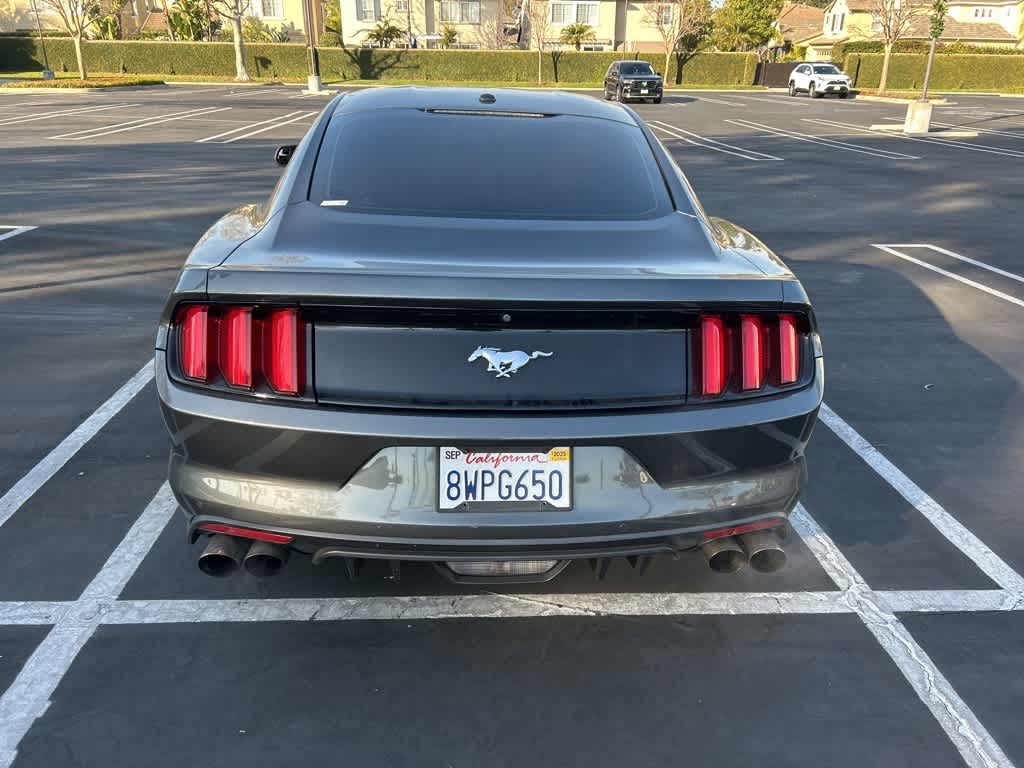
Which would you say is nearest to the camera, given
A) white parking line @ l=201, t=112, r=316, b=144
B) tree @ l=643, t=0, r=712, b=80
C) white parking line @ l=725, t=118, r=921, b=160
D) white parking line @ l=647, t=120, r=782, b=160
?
white parking line @ l=647, t=120, r=782, b=160

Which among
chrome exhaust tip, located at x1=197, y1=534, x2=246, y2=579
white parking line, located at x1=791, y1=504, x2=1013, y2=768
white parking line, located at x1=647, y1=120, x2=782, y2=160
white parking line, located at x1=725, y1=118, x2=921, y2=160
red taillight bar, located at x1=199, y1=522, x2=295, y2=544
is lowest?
white parking line, located at x1=725, y1=118, x2=921, y2=160

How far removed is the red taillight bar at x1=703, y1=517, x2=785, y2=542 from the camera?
246 cm

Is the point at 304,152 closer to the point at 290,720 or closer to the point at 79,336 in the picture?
Answer: the point at 290,720

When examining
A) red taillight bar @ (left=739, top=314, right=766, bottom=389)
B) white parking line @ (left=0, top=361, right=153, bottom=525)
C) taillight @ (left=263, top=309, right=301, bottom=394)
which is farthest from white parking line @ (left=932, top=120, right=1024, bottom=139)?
taillight @ (left=263, top=309, right=301, bottom=394)

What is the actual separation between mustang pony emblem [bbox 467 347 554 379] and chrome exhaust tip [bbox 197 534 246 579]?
3.02ft

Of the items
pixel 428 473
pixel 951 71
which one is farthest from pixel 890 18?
pixel 428 473

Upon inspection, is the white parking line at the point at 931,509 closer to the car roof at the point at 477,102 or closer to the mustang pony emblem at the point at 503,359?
the car roof at the point at 477,102

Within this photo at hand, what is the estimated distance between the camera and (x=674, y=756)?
7.63 feet

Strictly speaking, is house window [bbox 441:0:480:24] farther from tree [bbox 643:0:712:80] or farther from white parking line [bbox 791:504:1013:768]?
white parking line [bbox 791:504:1013:768]

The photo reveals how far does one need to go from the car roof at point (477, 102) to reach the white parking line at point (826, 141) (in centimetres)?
1646

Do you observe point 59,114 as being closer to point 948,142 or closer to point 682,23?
point 948,142

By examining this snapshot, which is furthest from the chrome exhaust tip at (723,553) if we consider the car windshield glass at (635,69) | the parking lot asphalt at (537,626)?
the car windshield glass at (635,69)

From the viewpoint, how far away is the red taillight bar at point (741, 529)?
2.46 m

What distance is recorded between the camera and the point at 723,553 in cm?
257
